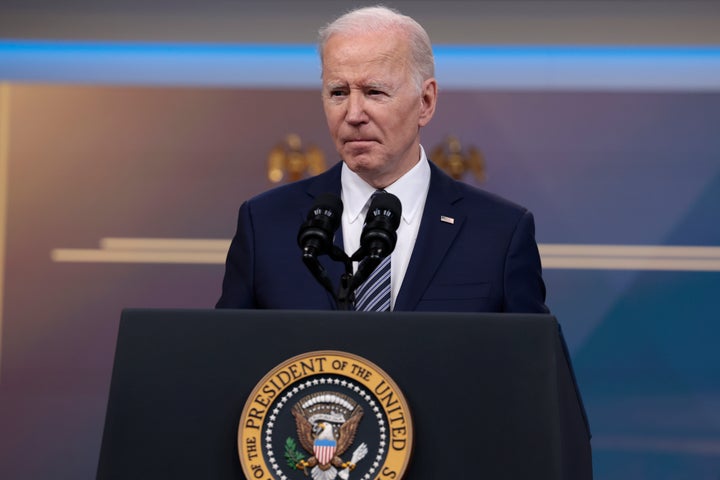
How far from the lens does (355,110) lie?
1992 mm

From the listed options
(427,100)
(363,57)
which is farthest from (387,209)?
(427,100)

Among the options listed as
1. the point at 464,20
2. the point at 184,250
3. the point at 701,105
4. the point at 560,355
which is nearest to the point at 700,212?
the point at 701,105

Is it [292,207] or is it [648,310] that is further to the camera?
[648,310]

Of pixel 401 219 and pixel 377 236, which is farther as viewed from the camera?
pixel 401 219

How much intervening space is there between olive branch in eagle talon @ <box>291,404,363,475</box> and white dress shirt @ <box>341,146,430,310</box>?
683 millimetres

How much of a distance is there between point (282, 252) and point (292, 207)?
0.42 feet

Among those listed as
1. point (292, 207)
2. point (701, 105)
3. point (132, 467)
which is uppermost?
point (701, 105)

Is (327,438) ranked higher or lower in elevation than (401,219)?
lower

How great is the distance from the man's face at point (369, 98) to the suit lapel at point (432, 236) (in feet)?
0.37

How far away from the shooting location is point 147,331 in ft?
4.60

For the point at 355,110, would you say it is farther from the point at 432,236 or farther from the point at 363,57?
the point at 432,236

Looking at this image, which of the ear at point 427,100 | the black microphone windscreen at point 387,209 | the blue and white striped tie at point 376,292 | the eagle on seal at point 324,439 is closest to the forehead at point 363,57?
the ear at point 427,100

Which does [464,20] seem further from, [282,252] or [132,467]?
[132,467]

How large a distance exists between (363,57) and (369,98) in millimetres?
76
